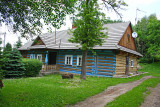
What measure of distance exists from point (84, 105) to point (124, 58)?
12431mm

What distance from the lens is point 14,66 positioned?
12555 mm

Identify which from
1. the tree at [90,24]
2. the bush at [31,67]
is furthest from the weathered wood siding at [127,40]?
the bush at [31,67]

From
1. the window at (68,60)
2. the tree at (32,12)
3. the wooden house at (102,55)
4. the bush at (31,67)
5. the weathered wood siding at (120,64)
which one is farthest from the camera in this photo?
the window at (68,60)

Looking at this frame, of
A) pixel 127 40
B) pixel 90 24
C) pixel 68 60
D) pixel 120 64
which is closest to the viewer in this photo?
pixel 90 24

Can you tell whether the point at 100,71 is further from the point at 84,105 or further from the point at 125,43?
the point at 84,105

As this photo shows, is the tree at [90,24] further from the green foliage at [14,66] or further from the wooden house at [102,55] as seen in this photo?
the green foliage at [14,66]

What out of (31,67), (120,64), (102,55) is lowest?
(31,67)

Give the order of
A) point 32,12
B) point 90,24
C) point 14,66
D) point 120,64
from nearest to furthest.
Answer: point 32,12
point 90,24
point 14,66
point 120,64

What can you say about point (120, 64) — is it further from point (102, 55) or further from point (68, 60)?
point (68, 60)

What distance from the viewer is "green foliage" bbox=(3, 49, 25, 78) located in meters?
12.3

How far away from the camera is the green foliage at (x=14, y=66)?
40.3 ft

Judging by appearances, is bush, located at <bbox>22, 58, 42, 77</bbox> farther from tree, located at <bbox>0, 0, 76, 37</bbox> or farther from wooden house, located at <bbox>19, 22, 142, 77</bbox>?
tree, located at <bbox>0, 0, 76, 37</bbox>

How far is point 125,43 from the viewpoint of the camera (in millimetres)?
17656

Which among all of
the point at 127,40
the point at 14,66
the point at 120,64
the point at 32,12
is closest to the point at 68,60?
the point at 120,64
